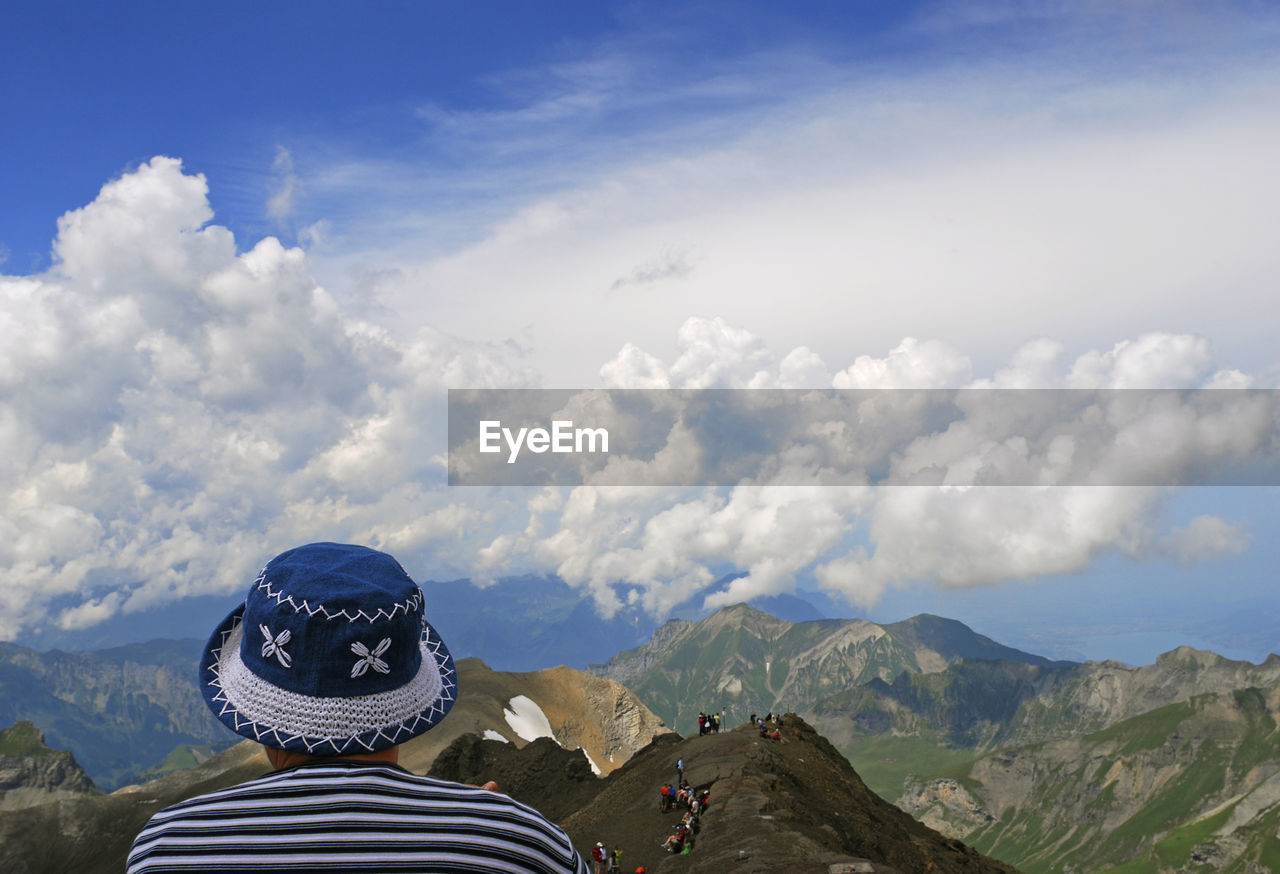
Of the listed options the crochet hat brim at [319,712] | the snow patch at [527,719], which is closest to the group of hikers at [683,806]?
the crochet hat brim at [319,712]

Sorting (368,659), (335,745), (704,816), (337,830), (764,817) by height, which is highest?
(368,659)

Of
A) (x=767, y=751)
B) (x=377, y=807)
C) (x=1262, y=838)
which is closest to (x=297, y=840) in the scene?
(x=377, y=807)

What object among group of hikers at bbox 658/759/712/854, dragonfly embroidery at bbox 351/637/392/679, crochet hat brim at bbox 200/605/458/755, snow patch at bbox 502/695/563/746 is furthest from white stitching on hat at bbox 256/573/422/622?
snow patch at bbox 502/695/563/746

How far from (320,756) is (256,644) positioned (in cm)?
62

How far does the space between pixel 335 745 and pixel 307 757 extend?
216 mm

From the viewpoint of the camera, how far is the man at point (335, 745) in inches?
147

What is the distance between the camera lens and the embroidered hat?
4.12 m

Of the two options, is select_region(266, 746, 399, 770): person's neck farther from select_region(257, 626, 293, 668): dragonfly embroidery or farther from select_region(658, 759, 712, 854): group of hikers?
select_region(658, 759, 712, 854): group of hikers

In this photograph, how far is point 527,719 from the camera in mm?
145625

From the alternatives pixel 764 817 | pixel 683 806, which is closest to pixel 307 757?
pixel 764 817

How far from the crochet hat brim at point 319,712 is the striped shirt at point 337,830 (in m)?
0.24

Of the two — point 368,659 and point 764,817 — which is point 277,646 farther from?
point 764,817

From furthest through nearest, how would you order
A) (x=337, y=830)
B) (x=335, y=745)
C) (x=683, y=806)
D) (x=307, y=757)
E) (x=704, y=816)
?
1. (x=683, y=806)
2. (x=704, y=816)
3. (x=307, y=757)
4. (x=335, y=745)
5. (x=337, y=830)

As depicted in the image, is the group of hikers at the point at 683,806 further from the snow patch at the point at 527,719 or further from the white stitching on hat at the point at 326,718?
the snow patch at the point at 527,719
